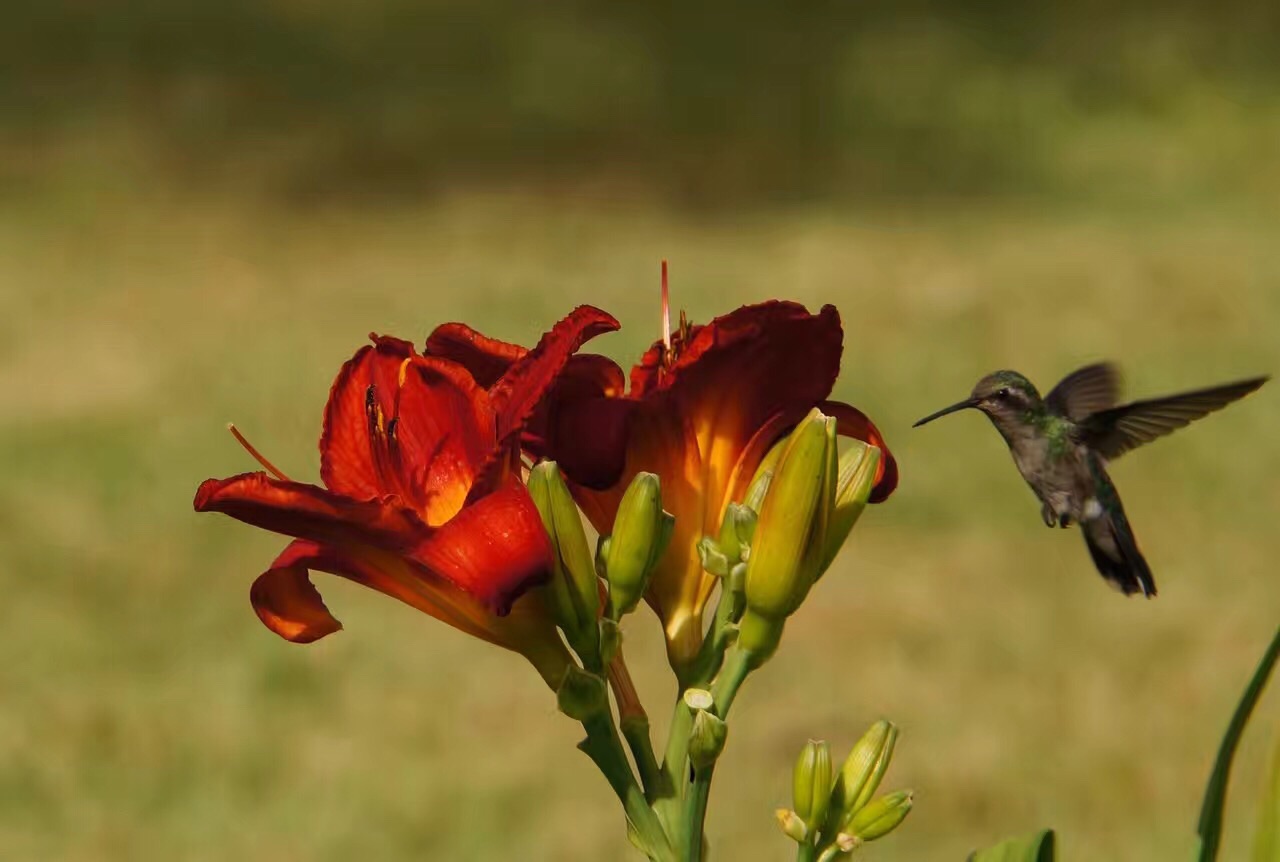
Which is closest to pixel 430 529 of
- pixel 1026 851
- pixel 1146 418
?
pixel 1026 851

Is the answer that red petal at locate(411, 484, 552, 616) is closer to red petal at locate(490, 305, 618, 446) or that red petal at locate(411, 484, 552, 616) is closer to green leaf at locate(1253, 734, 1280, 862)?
red petal at locate(490, 305, 618, 446)

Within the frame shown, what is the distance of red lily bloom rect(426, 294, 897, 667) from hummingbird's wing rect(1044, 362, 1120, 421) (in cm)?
40

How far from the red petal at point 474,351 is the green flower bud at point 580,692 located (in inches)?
6.2

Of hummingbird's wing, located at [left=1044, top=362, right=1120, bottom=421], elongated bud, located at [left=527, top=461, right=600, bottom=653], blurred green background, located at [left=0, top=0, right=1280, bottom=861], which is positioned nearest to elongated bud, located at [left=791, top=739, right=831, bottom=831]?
elongated bud, located at [left=527, top=461, right=600, bottom=653]

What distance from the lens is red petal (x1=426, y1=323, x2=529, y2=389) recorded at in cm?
91

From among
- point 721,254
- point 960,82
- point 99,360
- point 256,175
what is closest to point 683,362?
point 99,360

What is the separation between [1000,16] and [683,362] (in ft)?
17.8

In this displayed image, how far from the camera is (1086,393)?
1311 mm

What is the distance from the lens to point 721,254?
4.98 m

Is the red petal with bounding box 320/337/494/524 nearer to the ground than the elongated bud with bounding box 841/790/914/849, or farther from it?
farther from it

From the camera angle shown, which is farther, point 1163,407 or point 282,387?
point 282,387

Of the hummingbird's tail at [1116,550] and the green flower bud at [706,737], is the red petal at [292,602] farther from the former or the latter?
the hummingbird's tail at [1116,550]

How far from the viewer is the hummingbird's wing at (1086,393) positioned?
1298mm

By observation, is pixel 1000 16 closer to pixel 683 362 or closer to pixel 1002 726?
pixel 1002 726
